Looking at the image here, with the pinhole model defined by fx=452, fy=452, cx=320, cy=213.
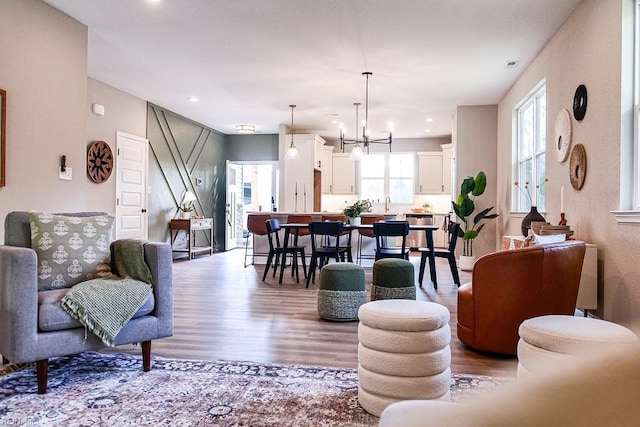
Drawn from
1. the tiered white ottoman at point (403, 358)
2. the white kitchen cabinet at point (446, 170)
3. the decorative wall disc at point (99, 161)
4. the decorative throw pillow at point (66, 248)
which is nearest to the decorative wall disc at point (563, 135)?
the tiered white ottoman at point (403, 358)

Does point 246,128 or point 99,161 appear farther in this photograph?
point 246,128

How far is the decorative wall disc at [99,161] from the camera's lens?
6234 mm

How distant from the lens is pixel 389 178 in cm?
1114

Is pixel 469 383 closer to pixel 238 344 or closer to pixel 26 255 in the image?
pixel 238 344

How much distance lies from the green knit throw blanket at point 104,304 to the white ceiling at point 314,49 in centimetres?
268

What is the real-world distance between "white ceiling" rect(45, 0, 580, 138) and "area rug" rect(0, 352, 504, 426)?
3057mm

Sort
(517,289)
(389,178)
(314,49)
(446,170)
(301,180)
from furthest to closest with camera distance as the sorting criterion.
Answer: (389,178)
(446,170)
(301,180)
(314,49)
(517,289)

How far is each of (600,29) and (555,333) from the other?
9.08 feet

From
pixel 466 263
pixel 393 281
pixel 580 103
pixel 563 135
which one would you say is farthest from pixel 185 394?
pixel 466 263

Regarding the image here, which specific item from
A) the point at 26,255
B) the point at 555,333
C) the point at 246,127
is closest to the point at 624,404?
the point at 555,333

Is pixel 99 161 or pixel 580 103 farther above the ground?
pixel 580 103

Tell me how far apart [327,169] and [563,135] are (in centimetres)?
694

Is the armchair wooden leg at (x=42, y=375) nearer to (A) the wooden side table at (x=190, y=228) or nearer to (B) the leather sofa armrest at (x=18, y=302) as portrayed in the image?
(B) the leather sofa armrest at (x=18, y=302)

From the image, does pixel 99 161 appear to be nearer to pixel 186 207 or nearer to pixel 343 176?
pixel 186 207
